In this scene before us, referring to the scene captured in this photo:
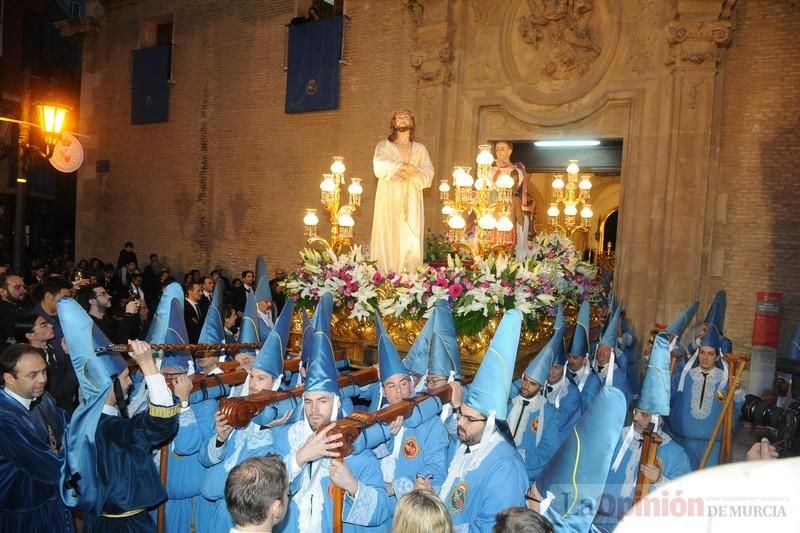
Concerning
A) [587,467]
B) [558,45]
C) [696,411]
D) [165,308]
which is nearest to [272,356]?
[165,308]

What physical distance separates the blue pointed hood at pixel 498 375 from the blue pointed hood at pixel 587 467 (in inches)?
28.5

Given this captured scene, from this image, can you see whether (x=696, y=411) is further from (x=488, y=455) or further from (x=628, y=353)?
(x=488, y=455)

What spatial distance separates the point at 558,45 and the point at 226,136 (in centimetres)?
943

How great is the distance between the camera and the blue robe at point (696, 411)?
21.5ft

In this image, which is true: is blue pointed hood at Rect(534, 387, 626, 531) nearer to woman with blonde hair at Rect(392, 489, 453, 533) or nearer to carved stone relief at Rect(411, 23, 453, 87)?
woman with blonde hair at Rect(392, 489, 453, 533)

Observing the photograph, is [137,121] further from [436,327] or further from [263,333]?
[436,327]

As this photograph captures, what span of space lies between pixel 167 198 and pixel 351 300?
1315 cm

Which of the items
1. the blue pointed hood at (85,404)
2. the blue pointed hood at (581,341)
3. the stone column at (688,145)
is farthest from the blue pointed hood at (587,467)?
the stone column at (688,145)

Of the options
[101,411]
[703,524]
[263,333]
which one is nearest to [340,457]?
[101,411]

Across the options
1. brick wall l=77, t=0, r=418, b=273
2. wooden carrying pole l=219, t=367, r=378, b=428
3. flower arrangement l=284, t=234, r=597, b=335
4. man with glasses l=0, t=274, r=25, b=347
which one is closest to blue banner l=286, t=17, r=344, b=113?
brick wall l=77, t=0, r=418, b=273

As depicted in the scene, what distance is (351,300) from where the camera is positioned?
8031 millimetres

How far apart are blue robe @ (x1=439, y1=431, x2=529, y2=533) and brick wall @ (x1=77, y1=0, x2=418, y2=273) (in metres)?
11.8

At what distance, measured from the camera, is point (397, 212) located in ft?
29.4

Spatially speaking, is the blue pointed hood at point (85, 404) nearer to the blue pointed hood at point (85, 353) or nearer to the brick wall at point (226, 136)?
the blue pointed hood at point (85, 353)
